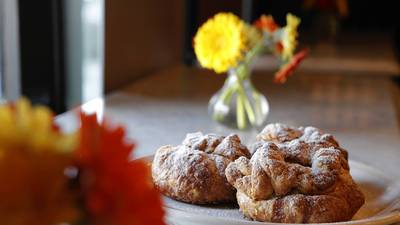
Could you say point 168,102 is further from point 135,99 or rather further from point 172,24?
point 172,24

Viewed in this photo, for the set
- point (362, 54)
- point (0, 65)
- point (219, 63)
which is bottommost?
point (362, 54)

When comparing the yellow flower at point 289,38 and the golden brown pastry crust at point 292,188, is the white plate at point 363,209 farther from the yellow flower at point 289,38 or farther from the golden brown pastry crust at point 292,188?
the yellow flower at point 289,38

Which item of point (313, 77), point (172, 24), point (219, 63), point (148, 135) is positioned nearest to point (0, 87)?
point (148, 135)

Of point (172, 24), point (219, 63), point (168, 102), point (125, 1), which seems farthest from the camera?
point (172, 24)

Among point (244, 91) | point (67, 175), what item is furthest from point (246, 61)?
point (67, 175)

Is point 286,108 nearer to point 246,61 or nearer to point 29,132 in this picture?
point 246,61

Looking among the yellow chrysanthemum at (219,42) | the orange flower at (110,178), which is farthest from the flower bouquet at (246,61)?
the orange flower at (110,178)
